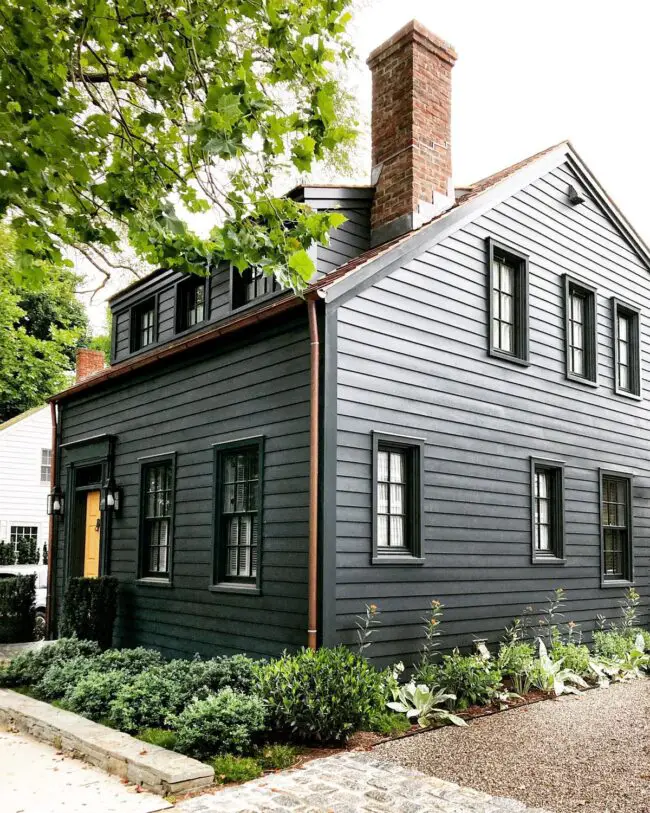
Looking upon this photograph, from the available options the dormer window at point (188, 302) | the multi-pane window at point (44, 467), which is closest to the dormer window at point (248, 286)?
the dormer window at point (188, 302)

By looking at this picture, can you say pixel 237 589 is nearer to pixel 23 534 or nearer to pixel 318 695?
pixel 318 695

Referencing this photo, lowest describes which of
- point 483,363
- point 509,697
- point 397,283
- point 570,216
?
point 509,697

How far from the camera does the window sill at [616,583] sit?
12.2m

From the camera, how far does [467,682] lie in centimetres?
842

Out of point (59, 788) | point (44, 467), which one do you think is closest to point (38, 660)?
point (59, 788)

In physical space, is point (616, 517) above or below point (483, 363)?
below

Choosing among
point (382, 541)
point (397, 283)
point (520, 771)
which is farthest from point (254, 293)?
point (520, 771)

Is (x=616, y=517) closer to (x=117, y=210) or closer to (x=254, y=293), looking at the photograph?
(x=254, y=293)

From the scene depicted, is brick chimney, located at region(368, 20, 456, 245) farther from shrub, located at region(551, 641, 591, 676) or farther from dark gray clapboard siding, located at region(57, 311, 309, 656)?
shrub, located at region(551, 641, 591, 676)

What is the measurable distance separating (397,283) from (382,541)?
2957mm

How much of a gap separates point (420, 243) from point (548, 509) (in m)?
4.45

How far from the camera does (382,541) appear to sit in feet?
29.4

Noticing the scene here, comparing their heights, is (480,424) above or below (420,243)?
below

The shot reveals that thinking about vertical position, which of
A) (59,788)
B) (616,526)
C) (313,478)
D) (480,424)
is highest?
(480,424)
